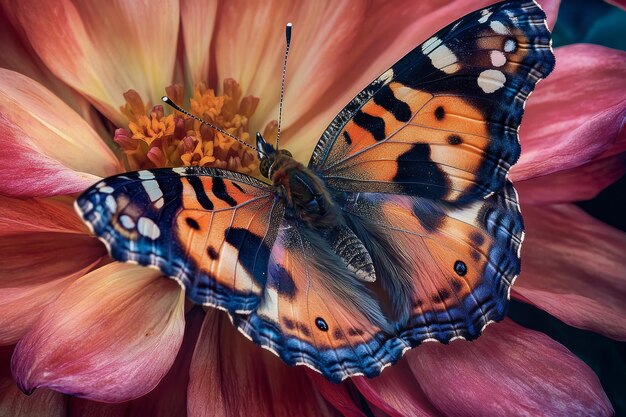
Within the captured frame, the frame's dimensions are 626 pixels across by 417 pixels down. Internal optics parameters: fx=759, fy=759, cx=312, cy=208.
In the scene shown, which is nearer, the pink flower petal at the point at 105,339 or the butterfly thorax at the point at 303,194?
the pink flower petal at the point at 105,339

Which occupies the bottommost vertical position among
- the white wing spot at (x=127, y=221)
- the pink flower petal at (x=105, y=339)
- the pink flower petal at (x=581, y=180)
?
the pink flower petal at (x=581, y=180)

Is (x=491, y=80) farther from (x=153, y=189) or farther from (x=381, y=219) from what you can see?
Answer: (x=153, y=189)

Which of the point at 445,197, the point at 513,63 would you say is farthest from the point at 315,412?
the point at 513,63

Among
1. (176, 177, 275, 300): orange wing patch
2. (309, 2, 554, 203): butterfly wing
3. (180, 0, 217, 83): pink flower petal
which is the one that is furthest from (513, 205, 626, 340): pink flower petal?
(180, 0, 217, 83): pink flower petal

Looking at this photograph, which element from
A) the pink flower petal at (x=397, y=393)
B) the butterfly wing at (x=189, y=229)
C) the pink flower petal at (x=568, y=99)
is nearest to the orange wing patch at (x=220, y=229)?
the butterfly wing at (x=189, y=229)

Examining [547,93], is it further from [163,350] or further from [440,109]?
[163,350]

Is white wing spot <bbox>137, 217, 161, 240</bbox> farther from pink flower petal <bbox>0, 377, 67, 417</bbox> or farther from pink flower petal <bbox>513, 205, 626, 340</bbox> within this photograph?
pink flower petal <bbox>513, 205, 626, 340</bbox>

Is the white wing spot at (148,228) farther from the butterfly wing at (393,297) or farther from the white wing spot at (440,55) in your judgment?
the white wing spot at (440,55)

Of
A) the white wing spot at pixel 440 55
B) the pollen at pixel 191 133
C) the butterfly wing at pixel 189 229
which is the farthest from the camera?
the pollen at pixel 191 133
